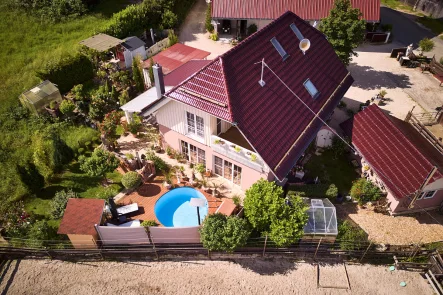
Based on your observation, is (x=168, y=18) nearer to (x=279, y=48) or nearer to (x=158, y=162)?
(x=279, y=48)

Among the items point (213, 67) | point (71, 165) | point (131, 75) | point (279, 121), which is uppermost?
point (213, 67)

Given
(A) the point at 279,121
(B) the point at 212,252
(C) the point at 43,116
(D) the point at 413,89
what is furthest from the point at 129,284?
(D) the point at 413,89

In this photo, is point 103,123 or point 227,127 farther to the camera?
point 103,123

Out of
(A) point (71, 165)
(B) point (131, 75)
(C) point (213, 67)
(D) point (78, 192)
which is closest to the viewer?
(C) point (213, 67)

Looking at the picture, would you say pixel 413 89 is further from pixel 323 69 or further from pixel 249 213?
pixel 249 213

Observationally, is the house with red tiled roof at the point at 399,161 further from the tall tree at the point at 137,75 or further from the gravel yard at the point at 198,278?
the tall tree at the point at 137,75

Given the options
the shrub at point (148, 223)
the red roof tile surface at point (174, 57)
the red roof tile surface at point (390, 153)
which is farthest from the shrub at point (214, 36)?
the shrub at point (148, 223)

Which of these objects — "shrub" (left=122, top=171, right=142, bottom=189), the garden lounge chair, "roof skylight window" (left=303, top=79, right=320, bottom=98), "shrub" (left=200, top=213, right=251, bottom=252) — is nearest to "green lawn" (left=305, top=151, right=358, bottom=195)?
"roof skylight window" (left=303, top=79, right=320, bottom=98)

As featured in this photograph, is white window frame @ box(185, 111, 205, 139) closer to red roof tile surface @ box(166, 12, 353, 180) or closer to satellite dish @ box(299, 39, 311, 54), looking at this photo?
red roof tile surface @ box(166, 12, 353, 180)
